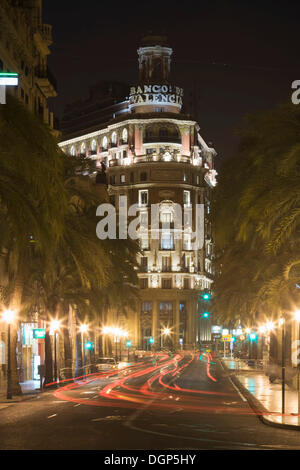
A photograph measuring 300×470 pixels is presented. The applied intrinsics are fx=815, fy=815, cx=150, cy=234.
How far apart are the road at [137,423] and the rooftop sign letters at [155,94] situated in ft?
390

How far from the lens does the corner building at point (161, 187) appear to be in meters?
151

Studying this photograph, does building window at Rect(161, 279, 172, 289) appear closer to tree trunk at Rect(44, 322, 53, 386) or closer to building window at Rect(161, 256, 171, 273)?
Answer: building window at Rect(161, 256, 171, 273)

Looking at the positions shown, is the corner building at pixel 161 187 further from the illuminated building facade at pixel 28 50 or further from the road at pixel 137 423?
the road at pixel 137 423

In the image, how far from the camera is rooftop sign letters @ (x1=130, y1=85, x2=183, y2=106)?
504ft

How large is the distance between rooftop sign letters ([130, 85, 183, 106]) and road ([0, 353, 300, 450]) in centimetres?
11891

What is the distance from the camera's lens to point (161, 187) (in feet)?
500

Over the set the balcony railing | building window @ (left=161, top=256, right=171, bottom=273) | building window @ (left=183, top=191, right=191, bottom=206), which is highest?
the balcony railing

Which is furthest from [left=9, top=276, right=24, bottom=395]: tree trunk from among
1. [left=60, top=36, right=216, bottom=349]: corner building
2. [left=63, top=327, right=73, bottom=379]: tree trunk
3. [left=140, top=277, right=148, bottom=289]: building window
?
[left=140, top=277, right=148, bottom=289]: building window

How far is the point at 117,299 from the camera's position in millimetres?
56719

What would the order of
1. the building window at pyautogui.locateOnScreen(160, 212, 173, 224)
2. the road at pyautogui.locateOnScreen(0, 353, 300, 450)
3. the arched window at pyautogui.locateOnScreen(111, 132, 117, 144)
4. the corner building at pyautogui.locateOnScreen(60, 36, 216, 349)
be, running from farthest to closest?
the arched window at pyautogui.locateOnScreen(111, 132, 117, 144) → the building window at pyautogui.locateOnScreen(160, 212, 173, 224) → the corner building at pyautogui.locateOnScreen(60, 36, 216, 349) → the road at pyautogui.locateOnScreen(0, 353, 300, 450)

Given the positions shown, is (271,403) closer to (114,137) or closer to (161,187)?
(161,187)

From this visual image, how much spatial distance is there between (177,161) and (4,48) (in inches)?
3914
